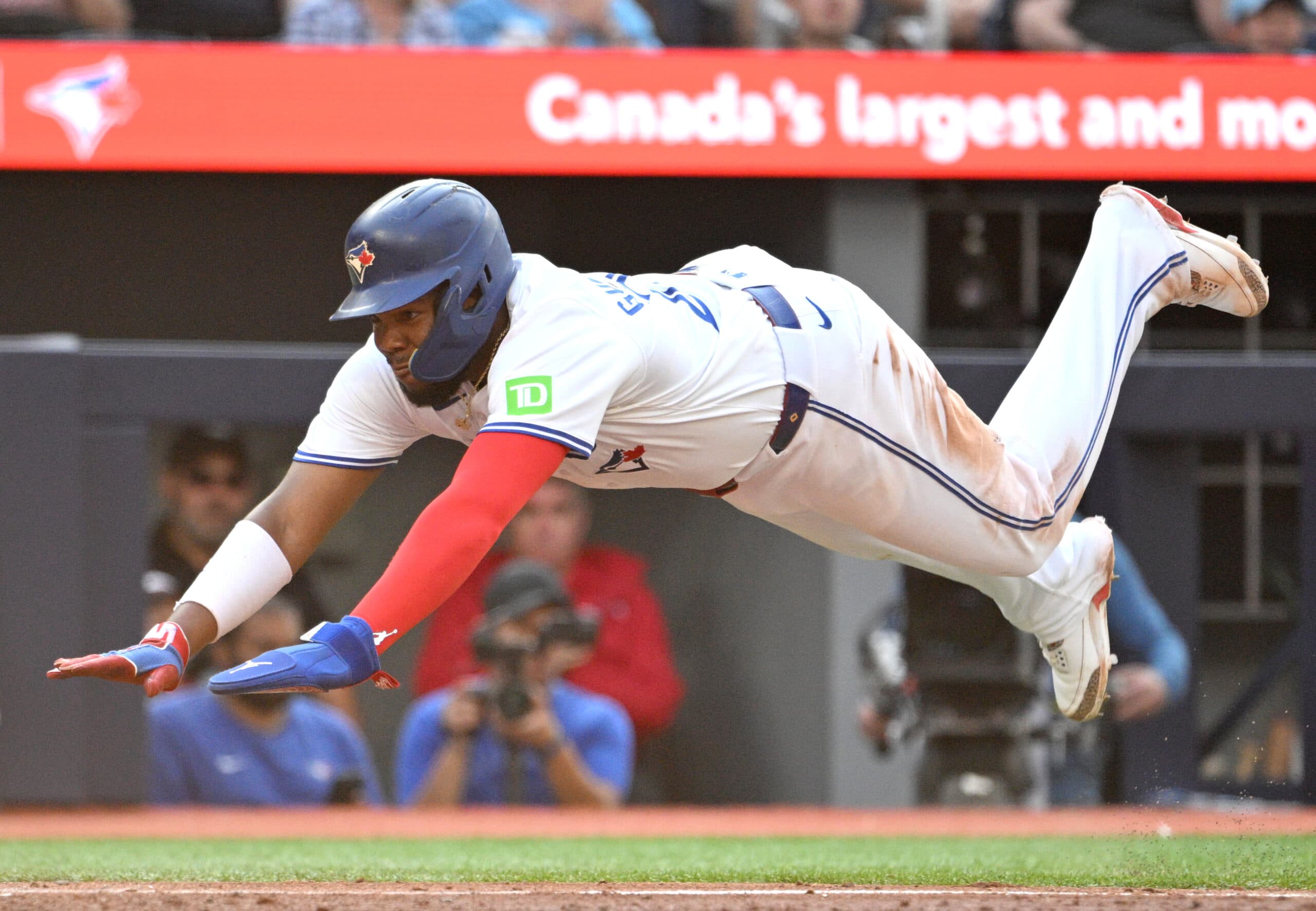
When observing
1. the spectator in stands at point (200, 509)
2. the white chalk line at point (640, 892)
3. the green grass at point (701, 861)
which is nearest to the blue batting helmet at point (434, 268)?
the white chalk line at point (640, 892)

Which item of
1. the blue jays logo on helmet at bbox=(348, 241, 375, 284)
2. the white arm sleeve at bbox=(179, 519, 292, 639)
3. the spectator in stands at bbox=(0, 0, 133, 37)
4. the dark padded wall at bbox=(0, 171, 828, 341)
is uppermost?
the spectator in stands at bbox=(0, 0, 133, 37)

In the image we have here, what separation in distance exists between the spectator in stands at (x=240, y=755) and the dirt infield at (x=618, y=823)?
3.3 inches

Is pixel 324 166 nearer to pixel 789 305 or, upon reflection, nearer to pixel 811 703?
pixel 811 703

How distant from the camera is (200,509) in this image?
705 cm

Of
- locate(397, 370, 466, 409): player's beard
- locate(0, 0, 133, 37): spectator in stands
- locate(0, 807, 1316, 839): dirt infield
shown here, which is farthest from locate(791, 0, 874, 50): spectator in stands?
locate(397, 370, 466, 409): player's beard

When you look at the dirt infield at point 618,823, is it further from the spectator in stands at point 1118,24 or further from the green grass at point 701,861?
the spectator in stands at point 1118,24

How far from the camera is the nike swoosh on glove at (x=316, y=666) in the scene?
2.60 meters

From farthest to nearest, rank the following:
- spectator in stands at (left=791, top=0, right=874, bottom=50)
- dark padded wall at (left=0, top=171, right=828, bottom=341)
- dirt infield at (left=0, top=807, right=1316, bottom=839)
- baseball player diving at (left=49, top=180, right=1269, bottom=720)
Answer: dark padded wall at (left=0, top=171, right=828, bottom=341)
spectator in stands at (left=791, top=0, right=874, bottom=50)
dirt infield at (left=0, top=807, right=1316, bottom=839)
baseball player diving at (left=49, top=180, right=1269, bottom=720)

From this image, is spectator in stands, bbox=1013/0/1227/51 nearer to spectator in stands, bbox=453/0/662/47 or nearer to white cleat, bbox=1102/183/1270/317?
spectator in stands, bbox=453/0/662/47

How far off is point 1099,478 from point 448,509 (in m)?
4.79

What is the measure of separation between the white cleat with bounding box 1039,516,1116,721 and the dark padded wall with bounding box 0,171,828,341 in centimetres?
504

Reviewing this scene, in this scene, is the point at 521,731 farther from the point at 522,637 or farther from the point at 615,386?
the point at 615,386

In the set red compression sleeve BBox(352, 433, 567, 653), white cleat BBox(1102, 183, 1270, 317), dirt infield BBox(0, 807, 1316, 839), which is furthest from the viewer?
dirt infield BBox(0, 807, 1316, 839)

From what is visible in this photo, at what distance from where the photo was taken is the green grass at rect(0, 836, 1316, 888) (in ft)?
13.6
